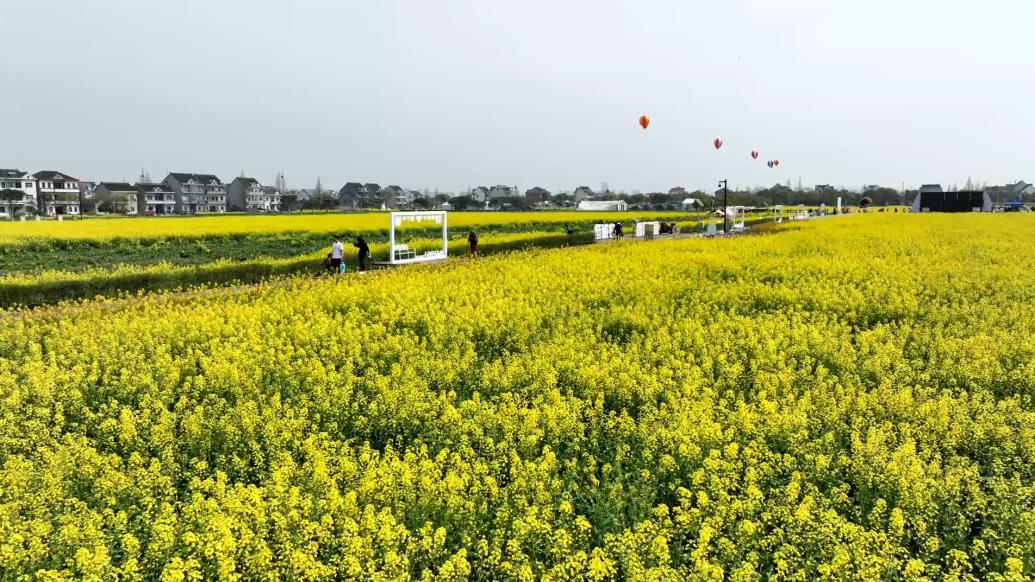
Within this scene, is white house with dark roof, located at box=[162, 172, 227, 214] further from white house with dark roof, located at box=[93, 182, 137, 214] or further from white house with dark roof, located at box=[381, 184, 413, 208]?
white house with dark roof, located at box=[381, 184, 413, 208]

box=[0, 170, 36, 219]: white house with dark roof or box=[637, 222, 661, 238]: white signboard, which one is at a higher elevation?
box=[0, 170, 36, 219]: white house with dark roof

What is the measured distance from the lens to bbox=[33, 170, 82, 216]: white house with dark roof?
283 feet

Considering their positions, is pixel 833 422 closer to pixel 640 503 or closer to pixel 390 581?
pixel 640 503

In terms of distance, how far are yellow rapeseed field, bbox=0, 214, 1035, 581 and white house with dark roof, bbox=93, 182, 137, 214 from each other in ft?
299

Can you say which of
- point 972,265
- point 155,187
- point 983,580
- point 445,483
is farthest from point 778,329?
point 155,187

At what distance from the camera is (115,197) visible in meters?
93.6

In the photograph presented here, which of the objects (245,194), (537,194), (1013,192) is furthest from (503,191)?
(1013,192)

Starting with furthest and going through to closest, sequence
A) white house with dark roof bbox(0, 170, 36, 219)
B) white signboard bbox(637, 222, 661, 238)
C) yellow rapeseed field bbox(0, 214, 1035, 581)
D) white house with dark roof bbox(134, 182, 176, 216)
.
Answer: white house with dark roof bbox(134, 182, 176, 216) < white house with dark roof bbox(0, 170, 36, 219) < white signboard bbox(637, 222, 661, 238) < yellow rapeseed field bbox(0, 214, 1035, 581)

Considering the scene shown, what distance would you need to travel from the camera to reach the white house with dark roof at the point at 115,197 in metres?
89.1

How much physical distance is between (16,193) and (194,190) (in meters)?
24.4

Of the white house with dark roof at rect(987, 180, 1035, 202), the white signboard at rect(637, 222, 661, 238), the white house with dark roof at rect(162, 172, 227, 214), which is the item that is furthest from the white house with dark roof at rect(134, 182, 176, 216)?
the white house with dark roof at rect(987, 180, 1035, 202)

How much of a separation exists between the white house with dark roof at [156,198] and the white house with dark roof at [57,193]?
7.90 metres

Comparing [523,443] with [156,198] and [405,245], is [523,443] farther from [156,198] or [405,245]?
[156,198]

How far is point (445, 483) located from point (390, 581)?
119 cm
